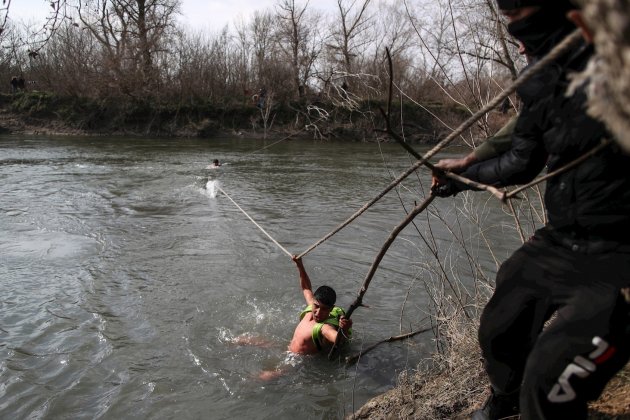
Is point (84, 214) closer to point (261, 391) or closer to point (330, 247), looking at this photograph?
point (330, 247)

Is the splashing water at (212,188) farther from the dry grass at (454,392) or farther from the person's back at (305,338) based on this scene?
the dry grass at (454,392)

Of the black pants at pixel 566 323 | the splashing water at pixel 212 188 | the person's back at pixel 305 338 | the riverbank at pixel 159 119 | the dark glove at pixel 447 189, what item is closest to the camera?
the black pants at pixel 566 323

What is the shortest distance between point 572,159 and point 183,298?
18.2ft

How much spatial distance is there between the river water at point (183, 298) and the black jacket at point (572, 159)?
2413mm

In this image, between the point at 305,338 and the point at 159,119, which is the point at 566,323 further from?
the point at 159,119

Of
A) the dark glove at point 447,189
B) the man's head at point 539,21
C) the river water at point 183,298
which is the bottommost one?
the river water at point 183,298

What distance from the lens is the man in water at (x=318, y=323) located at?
4.83 m

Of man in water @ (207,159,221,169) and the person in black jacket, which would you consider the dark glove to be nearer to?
the person in black jacket

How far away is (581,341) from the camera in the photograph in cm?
174

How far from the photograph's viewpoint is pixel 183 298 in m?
6.49

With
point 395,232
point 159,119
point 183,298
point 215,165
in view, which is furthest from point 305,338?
point 159,119

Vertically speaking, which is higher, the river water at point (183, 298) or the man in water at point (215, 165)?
the man in water at point (215, 165)

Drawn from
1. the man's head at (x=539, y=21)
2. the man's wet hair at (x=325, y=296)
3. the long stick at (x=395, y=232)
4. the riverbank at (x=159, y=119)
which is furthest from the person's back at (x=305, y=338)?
the riverbank at (x=159, y=119)

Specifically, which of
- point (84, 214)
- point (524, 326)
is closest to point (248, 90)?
point (84, 214)
